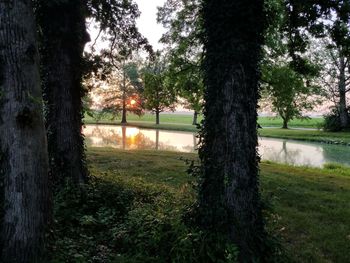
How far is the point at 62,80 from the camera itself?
25.6 ft

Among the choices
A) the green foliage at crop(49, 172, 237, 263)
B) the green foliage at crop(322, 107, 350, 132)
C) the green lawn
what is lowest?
the green lawn

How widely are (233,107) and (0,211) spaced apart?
3262 millimetres

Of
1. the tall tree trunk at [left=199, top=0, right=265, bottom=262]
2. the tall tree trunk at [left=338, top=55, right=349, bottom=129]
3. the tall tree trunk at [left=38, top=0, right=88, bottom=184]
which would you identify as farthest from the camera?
the tall tree trunk at [left=338, top=55, right=349, bottom=129]

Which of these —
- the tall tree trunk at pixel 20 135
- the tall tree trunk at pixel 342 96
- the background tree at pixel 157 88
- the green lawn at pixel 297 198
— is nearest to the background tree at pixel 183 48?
the background tree at pixel 157 88

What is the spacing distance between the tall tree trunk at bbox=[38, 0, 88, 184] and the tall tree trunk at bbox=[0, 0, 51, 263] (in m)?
3.62

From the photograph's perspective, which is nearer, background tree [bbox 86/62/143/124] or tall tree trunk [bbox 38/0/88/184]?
tall tree trunk [bbox 38/0/88/184]

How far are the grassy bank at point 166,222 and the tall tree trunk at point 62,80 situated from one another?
3.80 ft

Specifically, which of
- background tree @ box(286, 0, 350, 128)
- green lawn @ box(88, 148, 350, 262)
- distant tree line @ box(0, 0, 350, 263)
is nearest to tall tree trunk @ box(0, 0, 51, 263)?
distant tree line @ box(0, 0, 350, 263)

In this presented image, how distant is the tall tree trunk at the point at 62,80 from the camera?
7742 millimetres

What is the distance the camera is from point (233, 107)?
470 centimetres

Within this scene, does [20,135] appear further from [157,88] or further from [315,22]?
[157,88]

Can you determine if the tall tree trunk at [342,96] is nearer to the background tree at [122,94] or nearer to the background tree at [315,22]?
the background tree at [122,94]

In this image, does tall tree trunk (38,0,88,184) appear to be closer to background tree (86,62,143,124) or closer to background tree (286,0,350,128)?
background tree (286,0,350,128)

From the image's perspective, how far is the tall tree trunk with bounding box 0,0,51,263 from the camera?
13.1 ft
